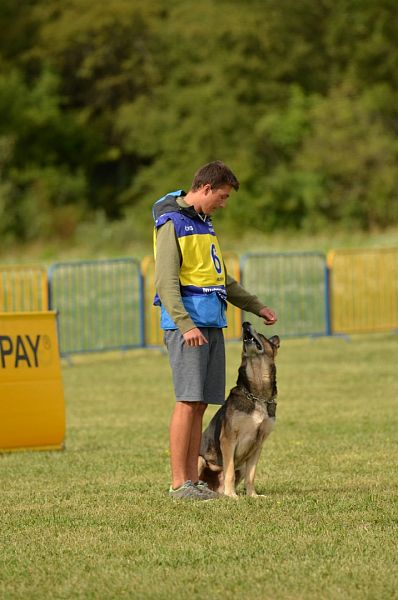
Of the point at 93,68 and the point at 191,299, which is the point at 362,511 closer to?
the point at 191,299

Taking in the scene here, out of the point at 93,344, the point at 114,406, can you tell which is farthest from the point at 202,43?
the point at 114,406

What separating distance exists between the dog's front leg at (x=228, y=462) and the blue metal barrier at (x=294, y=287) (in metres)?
11.9

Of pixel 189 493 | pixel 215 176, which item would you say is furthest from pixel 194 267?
pixel 189 493

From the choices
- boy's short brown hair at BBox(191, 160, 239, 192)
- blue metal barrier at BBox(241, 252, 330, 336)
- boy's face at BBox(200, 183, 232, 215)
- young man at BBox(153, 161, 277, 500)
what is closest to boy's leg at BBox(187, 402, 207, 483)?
young man at BBox(153, 161, 277, 500)

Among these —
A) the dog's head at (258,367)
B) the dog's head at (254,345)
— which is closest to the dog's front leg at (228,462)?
the dog's head at (258,367)

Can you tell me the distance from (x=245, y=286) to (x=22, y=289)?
3.82 m

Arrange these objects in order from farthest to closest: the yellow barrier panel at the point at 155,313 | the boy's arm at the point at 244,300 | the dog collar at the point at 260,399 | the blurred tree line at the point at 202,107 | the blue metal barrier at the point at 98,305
A: 1. the blurred tree line at the point at 202,107
2. the yellow barrier panel at the point at 155,313
3. the blue metal barrier at the point at 98,305
4. the boy's arm at the point at 244,300
5. the dog collar at the point at 260,399

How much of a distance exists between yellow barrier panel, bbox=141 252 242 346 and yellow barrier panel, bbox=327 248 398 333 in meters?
1.63

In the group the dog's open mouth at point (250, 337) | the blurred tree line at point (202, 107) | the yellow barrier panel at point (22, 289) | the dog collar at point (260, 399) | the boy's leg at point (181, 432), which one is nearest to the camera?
the boy's leg at point (181, 432)

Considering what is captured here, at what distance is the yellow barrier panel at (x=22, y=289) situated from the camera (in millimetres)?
17359

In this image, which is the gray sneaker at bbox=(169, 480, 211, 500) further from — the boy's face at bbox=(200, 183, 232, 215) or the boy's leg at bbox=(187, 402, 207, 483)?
the boy's face at bbox=(200, 183, 232, 215)

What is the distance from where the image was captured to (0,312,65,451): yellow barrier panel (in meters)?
10.0

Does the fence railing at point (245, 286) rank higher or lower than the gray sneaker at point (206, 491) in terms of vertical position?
higher

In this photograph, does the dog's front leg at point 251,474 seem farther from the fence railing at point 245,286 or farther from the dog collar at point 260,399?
the fence railing at point 245,286
